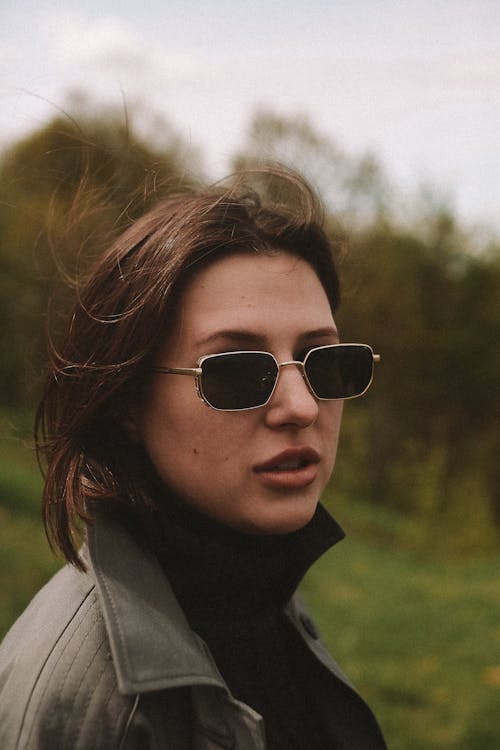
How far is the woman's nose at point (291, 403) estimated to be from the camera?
6.16 ft

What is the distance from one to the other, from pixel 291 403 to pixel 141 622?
24.3 inches

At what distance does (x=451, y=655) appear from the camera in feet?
18.5

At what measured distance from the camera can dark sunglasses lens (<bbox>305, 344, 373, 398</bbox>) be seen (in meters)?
1.97

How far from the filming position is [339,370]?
6.72ft

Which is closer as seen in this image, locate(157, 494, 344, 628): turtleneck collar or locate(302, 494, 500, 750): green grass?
locate(157, 494, 344, 628): turtleneck collar

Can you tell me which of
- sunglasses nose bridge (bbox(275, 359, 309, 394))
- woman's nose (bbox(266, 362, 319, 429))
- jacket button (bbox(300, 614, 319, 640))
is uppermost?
sunglasses nose bridge (bbox(275, 359, 309, 394))

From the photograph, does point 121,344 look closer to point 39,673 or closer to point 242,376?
point 242,376

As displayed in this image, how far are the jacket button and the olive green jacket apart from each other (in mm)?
625

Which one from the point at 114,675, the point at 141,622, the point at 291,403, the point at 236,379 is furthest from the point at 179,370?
the point at 114,675

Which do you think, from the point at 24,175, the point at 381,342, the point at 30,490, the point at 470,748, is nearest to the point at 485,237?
the point at 381,342

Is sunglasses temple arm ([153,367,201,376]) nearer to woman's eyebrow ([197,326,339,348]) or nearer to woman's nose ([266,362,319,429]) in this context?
woman's eyebrow ([197,326,339,348])

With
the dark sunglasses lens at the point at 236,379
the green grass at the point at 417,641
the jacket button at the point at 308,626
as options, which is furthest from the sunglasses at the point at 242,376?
the green grass at the point at 417,641

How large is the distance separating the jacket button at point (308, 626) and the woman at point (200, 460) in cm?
16

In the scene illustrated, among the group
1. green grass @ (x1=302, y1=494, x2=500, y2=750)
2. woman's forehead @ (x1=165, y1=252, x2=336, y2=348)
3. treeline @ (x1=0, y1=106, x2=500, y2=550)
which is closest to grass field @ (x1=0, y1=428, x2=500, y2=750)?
green grass @ (x1=302, y1=494, x2=500, y2=750)
